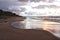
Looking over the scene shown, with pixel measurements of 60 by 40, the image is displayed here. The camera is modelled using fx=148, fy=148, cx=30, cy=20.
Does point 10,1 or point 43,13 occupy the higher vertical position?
point 10,1

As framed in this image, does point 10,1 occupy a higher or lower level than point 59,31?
higher

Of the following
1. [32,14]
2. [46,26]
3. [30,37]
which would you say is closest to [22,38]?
[30,37]

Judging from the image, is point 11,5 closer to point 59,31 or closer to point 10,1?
point 10,1

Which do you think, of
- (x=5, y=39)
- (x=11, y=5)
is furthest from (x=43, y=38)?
(x=11, y=5)

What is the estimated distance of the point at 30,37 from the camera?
843mm

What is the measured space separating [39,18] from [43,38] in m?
0.43

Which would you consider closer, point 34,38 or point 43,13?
point 34,38

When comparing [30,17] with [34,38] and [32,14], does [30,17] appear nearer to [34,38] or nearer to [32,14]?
[32,14]

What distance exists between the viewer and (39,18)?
1234 mm

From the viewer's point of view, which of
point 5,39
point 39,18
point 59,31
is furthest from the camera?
point 39,18

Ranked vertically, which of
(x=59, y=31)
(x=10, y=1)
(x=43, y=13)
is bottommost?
(x=59, y=31)

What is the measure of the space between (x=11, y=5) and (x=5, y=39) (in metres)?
0.50

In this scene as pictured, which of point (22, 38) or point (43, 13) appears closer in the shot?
point (22, 38)

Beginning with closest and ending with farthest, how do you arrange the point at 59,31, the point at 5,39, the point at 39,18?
the point at 5,39 < the point at 59,31 < the point at 39,18
